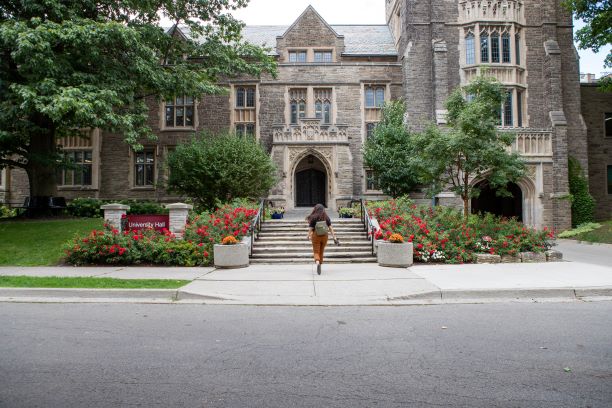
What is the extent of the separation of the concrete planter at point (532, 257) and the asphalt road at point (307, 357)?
5.68 m

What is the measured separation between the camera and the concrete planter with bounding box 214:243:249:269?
11047 millimetres

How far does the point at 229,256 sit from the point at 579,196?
76.7 ft

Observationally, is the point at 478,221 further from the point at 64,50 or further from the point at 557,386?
the point at 64,50

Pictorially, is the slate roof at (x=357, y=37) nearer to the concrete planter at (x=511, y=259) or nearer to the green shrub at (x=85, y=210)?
the green shrub at (x=85, y=210)

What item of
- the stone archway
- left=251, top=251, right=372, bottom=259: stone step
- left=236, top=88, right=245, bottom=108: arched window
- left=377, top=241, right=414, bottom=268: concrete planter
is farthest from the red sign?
left=236, top=88, right=245, bottom=108: arched window

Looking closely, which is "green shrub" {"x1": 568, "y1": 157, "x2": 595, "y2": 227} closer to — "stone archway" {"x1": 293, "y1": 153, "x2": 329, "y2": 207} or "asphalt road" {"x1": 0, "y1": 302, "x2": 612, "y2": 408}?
"stone archway" {"x1": 293, "y1": 153, "x2": 329, "y2": 207}

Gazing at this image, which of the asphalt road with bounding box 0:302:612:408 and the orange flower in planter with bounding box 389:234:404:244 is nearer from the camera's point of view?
the asphalt road with bounding box 0:302:612:408

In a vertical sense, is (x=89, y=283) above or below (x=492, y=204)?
below

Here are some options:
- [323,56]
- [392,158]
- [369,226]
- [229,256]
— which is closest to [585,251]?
[369,226]

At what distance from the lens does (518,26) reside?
25719mm

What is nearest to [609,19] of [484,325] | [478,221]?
[478,221]

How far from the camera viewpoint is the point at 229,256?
1109 cm

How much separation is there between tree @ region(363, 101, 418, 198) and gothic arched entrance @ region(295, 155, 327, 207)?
4.21 metres

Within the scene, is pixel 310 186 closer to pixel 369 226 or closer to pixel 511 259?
pixel 369 226
